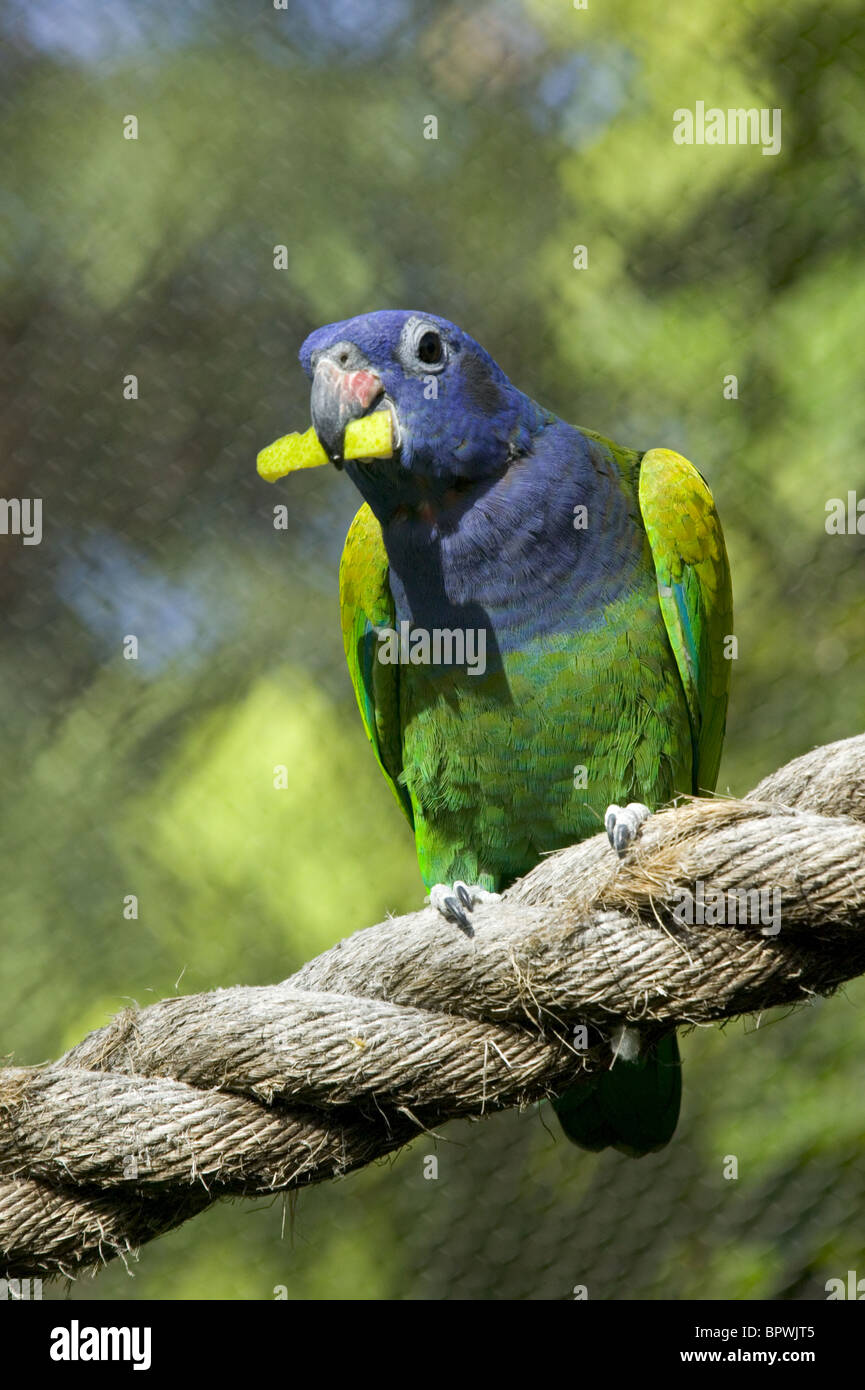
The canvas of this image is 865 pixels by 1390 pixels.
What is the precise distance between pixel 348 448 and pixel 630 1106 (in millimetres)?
910

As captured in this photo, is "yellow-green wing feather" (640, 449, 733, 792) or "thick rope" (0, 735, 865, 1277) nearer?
"thick rope" (0, 735, 865, 1277)

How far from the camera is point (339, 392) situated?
5.19ft

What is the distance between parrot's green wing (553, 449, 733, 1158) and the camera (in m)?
1.68

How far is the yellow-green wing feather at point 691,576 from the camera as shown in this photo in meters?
1.73

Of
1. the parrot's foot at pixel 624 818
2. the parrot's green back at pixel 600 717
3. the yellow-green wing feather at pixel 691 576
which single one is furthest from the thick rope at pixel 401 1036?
the yellow-green wing feather at pixel 691 576

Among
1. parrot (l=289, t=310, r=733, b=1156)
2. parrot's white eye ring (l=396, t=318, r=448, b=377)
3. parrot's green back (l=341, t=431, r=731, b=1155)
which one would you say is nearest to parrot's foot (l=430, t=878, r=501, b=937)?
parrot (l=289, t=310, r=733, b=1156)

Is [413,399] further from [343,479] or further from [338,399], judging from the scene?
[343,479]

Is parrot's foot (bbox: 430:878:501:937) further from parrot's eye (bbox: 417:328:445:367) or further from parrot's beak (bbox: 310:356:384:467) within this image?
parrot's eye (bbox: 417:328:445:367)

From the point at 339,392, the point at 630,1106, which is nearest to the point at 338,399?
the point at 339,392

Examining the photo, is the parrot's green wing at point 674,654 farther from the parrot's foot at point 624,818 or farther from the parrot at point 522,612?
the parrot's foot at point 624,818

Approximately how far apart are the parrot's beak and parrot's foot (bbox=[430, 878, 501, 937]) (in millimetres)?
549

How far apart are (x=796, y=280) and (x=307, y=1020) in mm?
2259

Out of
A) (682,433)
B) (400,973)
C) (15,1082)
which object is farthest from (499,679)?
(682,433)

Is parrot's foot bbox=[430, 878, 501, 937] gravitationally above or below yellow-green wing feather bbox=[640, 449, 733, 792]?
below
